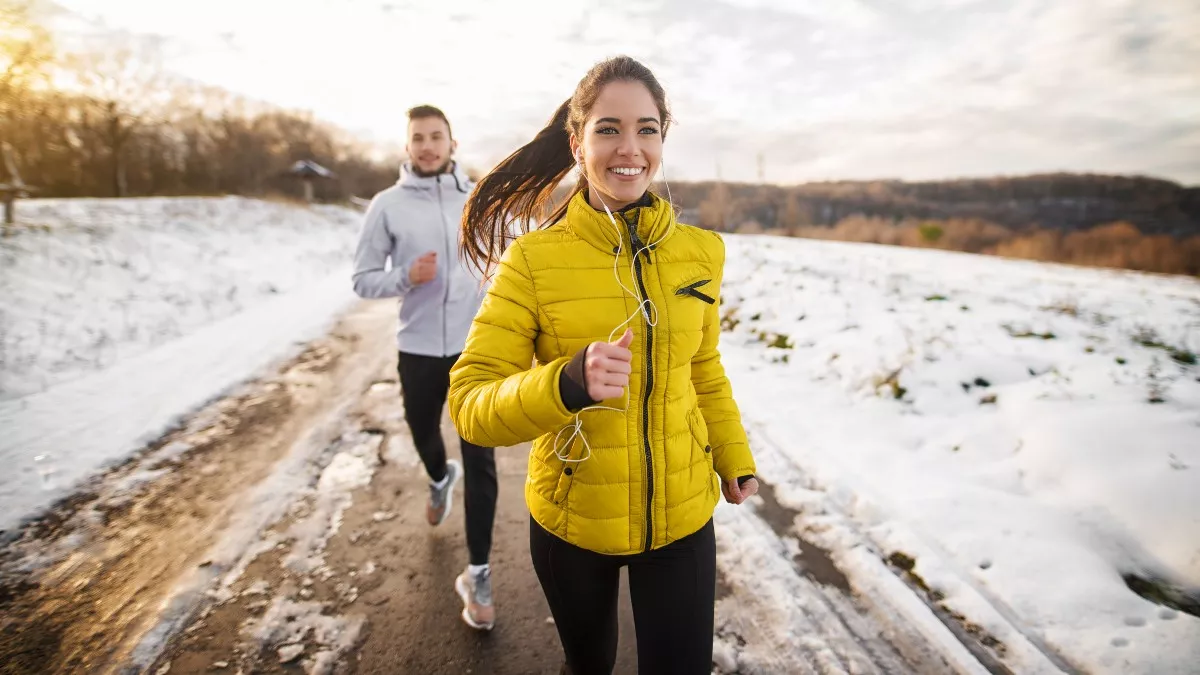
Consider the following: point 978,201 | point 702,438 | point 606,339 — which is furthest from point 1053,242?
point 978,201

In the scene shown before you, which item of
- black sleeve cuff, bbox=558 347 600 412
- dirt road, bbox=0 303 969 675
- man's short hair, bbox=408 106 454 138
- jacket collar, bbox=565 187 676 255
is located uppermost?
man's short hair, bbox=408 106 454 138

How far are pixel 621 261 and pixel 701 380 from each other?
529mm

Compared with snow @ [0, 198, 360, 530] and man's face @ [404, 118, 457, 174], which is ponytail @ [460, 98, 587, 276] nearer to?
man's face @ [404, 118, 457, 174]

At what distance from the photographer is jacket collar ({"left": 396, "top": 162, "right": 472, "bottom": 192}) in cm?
278

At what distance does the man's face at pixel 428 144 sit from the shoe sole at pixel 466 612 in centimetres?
216

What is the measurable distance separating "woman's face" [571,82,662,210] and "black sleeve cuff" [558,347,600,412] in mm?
531

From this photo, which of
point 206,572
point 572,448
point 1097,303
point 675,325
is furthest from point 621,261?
point 1097,303

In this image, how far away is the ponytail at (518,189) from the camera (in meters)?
1.83

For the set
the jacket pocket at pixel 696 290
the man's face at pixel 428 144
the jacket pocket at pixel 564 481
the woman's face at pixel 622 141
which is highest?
the man's face at pixel 428 144

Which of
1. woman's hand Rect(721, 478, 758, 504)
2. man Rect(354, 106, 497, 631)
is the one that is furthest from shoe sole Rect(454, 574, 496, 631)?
woman's hand Rect(721, 478, 758, 504)

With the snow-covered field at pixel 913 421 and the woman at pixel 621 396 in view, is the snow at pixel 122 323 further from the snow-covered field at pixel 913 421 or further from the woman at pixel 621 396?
the woman at pixel 621 396

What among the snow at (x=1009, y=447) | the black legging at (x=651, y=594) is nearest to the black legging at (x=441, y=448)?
the black legging at (x=651, y=594)

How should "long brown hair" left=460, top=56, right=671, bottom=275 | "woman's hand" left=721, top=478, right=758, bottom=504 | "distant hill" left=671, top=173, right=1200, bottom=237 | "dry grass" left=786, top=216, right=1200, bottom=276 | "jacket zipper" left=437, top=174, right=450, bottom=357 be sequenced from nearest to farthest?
"woman's hand" left=721, top=478, right=758, bottom=504 < "long brown hair" left=460, top=56, right=671, bottom=275 < "jacket zipper" left=437, top=174, right=450, bottom=357 < "dry grass" left=786, top=216, right=1200, bottom=276 < "distant hill" left=671, top=173, right=1200, bottom=237

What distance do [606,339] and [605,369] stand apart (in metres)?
0.28
